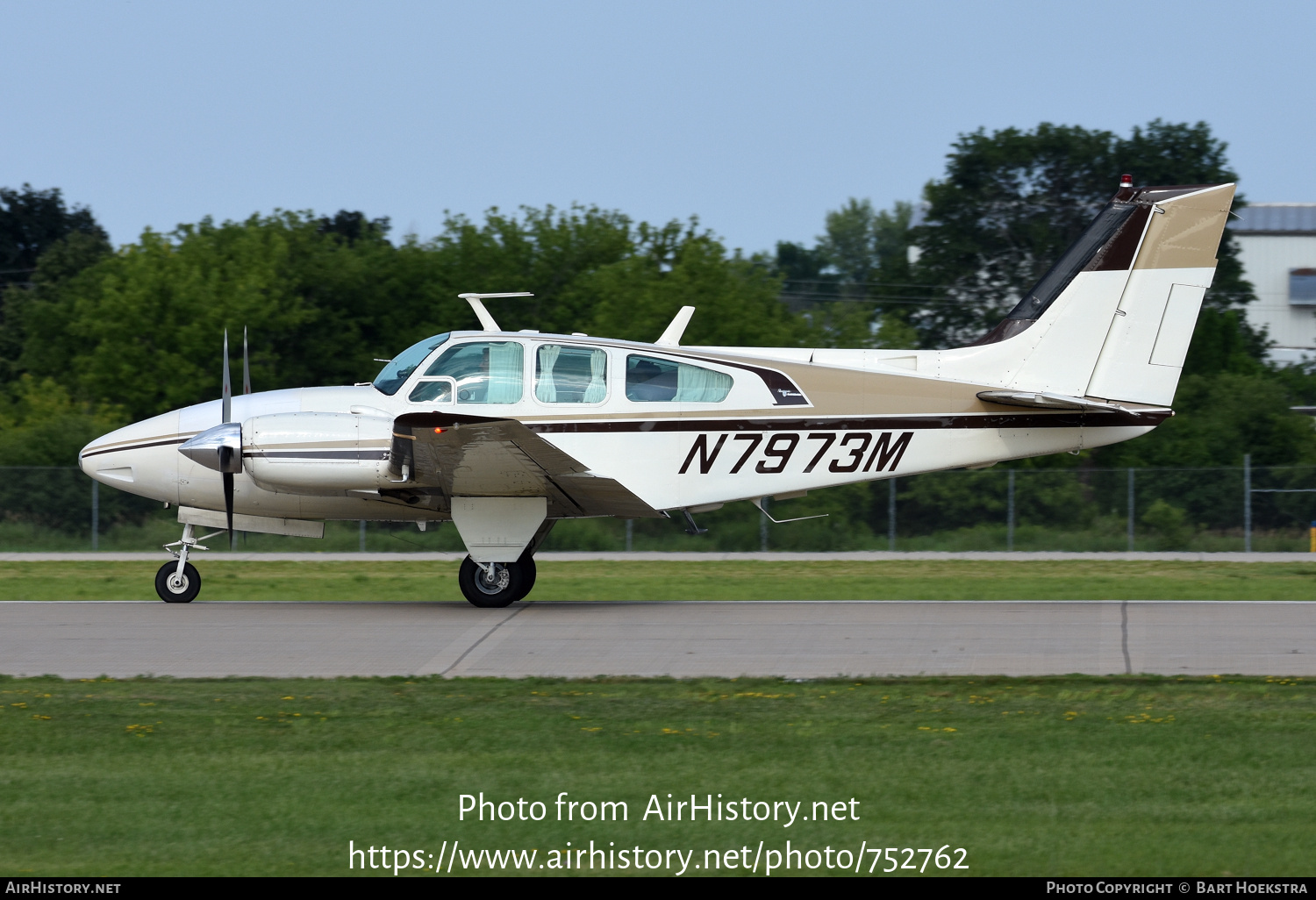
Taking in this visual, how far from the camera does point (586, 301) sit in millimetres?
36812

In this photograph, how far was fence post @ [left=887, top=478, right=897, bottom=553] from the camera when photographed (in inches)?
1120

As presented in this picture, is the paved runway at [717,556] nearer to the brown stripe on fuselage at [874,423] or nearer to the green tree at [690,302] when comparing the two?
the green tree at [690,302]

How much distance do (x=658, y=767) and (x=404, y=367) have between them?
24.6 ft

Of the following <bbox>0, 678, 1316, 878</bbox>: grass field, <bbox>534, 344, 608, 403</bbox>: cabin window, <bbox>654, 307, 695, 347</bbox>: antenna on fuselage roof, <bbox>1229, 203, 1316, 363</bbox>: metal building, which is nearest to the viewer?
<bbox>0, 678, 1316, 878</bbox>: grass field

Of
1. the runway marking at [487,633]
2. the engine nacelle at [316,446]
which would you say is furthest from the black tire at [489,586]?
the engine nacelle at [316,446]

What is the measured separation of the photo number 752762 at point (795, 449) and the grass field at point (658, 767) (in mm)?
4375

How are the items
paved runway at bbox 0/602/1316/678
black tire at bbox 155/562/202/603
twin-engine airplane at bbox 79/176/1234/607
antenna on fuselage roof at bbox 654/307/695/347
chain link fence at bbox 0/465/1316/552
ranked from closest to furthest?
paved runway at bbox 0/602/1316/678 < twin-engine airplane at bbox 79/176/1234/607 < black tire at bbox 155/562/202/603 < antenna on fuselage roof at bbox 654/307/695/347 < chain link fence at bbox 0/465/1316/552

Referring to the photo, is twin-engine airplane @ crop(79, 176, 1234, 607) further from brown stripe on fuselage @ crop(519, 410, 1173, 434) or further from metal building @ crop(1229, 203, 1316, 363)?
metal building @ crop(1229, 203, 1316, 363)

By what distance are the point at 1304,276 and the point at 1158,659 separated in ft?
218

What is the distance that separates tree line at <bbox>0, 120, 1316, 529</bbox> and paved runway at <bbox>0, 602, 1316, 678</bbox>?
51.8 ft

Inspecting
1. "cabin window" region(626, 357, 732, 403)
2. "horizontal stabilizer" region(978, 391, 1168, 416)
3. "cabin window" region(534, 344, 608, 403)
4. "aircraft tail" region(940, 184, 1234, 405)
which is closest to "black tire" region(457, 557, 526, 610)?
"cabin window" region(534, 344, 608, 403)

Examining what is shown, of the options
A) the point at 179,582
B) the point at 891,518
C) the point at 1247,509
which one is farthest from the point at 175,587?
the point at 1247,509

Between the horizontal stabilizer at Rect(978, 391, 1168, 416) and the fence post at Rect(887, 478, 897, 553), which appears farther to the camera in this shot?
the fence post at Rect(887, 478, 897, 553)

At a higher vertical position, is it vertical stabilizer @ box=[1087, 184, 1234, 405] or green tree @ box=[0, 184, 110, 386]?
green tree @ box=[0, 184, 110, 386]
